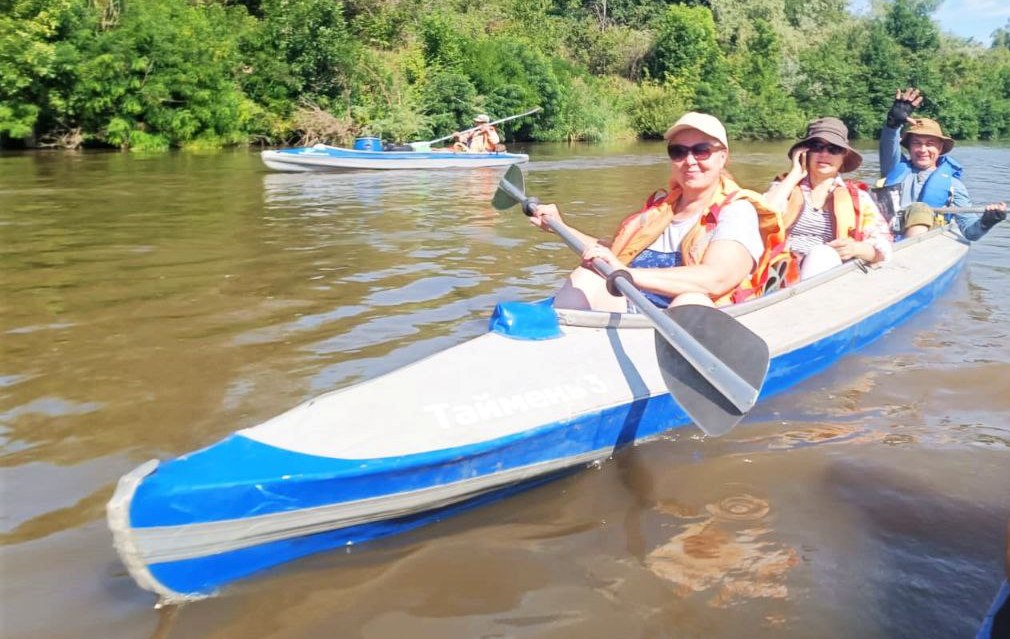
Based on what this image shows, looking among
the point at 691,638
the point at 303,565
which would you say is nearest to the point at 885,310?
the point at 691,638

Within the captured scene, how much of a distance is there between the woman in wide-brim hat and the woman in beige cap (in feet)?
4.28

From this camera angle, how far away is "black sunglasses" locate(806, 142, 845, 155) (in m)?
4.73

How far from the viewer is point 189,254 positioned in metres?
6.62

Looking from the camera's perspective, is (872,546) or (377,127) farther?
(377,127)

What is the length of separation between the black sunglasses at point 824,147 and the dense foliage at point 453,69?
53.2 ft

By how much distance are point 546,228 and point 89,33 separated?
1710cm

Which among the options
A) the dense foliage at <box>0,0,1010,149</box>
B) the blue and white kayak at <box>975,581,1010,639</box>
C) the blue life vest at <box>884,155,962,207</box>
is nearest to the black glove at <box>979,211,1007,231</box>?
the blue life vest at <box>884,155,962,207</box>

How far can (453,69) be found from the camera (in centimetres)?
2442

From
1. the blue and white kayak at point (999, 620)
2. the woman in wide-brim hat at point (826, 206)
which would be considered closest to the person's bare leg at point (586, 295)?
the woman in wide-brim hat at point (826, 206)

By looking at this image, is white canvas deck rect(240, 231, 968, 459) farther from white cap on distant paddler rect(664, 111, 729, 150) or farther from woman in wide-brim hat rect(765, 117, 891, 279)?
woman in wide-brim hat rect(765, 117, 891, 279)

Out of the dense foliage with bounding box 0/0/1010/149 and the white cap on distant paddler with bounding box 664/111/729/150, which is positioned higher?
the dense foliage with bounding box 0/0/1010/149

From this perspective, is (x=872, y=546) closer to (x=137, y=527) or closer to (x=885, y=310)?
(x=137, y=527)

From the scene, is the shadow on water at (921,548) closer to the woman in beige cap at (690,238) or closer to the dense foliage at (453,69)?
the woman in beige cap at (690,238)

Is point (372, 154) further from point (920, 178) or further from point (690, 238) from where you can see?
point (690, 238)
